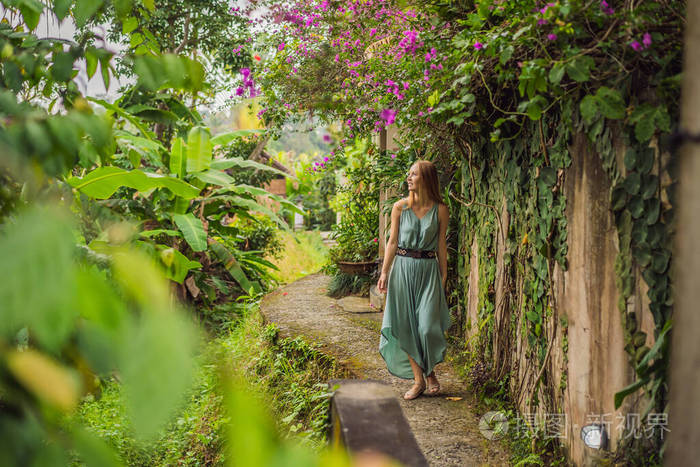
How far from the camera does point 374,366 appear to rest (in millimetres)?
4773

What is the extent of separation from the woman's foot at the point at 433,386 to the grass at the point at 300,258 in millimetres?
6010

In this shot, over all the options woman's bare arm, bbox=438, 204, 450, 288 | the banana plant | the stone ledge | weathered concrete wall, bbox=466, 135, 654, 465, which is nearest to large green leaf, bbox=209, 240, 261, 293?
the banana plant

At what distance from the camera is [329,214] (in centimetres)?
1762

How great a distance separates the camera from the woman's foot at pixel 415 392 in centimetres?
412

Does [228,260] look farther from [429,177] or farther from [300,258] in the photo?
[300,258]

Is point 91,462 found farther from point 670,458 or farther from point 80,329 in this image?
point 670,458

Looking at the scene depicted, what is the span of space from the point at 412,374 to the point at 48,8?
362 centimetres

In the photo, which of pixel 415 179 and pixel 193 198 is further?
pixel 193 198

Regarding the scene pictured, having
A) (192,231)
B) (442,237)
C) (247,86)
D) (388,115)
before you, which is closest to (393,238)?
(442,237)

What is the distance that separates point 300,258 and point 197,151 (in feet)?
22.3

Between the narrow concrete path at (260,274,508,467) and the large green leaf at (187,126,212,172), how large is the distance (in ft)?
6.16

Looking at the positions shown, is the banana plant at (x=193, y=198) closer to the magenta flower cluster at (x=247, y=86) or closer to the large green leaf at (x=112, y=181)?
the magenta flower cluster at (x=247, y=86)

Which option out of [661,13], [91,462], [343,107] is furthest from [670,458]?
[343,107]

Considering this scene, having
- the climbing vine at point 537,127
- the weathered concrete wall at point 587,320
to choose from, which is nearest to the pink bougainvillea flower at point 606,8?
the climbing vine at point 537,127
